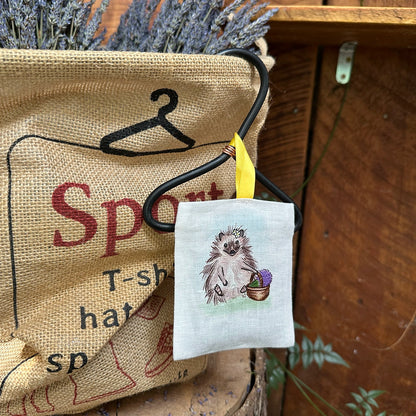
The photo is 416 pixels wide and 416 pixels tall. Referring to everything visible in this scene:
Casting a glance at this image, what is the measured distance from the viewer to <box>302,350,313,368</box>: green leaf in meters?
0.85

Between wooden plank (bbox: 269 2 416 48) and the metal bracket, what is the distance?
45 mm

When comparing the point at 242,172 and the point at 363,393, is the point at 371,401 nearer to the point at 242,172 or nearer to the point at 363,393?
the point at 363,393

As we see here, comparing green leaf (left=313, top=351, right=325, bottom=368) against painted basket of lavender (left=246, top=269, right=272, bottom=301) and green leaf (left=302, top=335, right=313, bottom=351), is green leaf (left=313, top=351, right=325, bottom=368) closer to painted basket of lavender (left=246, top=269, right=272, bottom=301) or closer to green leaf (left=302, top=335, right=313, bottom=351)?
green leaf (left=302, top=335, right=313, bottom=351)

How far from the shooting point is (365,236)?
32.0 inches

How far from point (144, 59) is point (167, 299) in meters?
0.32

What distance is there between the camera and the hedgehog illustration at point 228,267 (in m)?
0.51

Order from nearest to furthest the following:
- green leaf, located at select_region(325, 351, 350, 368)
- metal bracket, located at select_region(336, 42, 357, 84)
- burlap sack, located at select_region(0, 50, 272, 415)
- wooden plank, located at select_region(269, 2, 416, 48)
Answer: burlap sack, located at select_region(0, 50, 272, 415) < wooden plank, located at select_region(269, 2, 416, 48) < metal bracket, located at select_region(336, 42, 357, 84) < green leaf, located at select_region(325, 351, 350, 368)

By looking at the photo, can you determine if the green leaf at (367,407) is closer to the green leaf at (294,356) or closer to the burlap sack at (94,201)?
the green leaf at (294,356)

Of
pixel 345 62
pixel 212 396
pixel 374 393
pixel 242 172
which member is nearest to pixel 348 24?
pixel 345 62

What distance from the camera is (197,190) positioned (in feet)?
1.81

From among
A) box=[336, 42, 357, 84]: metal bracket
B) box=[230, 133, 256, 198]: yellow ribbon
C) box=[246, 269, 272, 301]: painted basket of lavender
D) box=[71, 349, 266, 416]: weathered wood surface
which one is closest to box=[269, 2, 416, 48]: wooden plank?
box=[336, 42, 357, 84]: metal bracket

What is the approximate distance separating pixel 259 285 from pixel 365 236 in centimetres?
38

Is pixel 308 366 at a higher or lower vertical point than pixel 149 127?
lower

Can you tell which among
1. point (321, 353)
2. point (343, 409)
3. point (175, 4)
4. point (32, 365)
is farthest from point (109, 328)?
point (343, 409)
